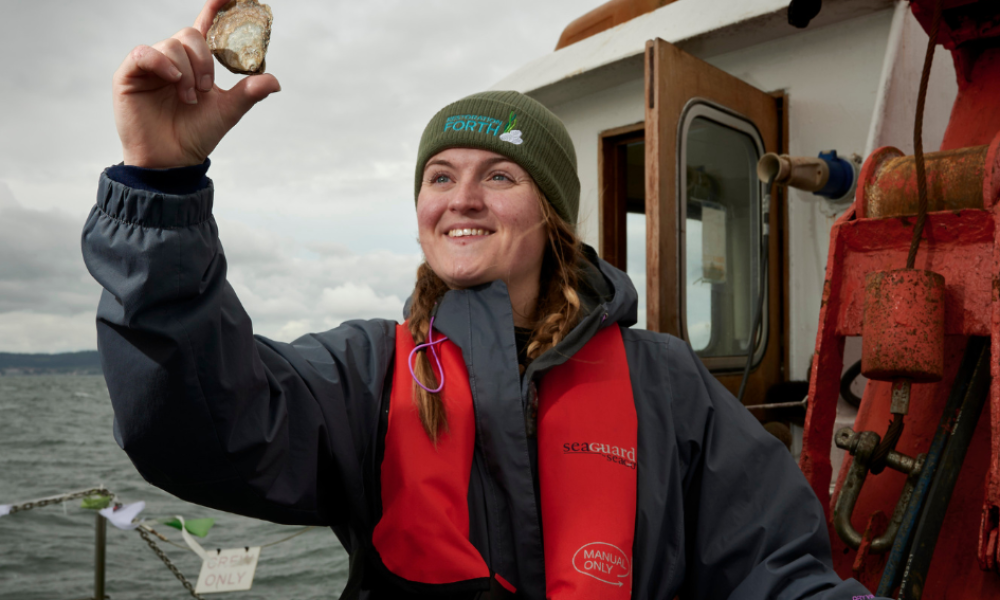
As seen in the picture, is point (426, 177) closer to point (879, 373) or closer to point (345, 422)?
point (345, 422)

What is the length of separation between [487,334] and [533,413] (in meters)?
0.20

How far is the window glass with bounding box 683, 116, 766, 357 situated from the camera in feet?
11.3

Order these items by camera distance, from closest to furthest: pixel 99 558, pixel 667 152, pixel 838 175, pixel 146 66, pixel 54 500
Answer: pixel 146 66 < pixel 667 152 < pixel 838 175 < pixel 54 500 < pixel 99 558

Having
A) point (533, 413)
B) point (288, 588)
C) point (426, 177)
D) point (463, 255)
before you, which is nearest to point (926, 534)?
point (533, 413)

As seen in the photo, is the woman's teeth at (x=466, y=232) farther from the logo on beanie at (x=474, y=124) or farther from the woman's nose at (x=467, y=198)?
the logo on beanie at (x=474, y=124)

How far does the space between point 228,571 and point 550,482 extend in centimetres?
342

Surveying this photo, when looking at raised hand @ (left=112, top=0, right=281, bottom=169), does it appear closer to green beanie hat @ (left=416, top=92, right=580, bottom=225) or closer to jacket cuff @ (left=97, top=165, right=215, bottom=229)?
jacket cuff @ (left=97, top=165, right=215, bottom=229)

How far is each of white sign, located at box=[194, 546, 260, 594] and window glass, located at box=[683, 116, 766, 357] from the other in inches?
113

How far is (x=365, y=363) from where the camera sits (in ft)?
4.46

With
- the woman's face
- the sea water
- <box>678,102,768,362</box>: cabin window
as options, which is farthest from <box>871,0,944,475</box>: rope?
the sea water

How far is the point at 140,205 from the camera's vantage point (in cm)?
90

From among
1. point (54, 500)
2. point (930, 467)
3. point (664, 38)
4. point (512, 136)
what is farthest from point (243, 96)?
point (54, 500)

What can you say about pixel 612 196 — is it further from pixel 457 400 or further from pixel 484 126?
pixel 457 400

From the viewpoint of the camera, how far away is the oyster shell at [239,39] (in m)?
1.00
